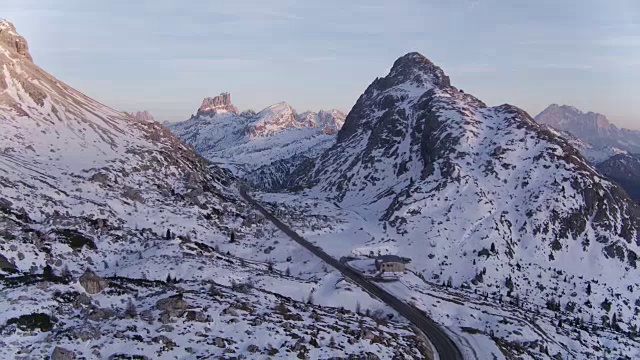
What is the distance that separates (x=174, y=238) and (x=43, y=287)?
63604 millimetres

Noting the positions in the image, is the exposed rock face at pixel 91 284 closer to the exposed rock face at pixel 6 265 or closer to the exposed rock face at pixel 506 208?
the exposed rock face at pixel 6 265

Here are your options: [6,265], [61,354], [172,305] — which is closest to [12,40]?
[6,265]

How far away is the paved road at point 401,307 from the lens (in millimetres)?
66312

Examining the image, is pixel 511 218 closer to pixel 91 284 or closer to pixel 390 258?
pixel 390 258

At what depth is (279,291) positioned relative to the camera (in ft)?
280

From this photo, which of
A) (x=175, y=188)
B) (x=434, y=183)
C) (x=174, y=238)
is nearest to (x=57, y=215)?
(x=174, y=238)

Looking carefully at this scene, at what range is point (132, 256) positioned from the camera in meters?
97.8

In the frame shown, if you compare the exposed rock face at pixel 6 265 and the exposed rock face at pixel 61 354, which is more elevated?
the exposed rock face at pixel 61 354

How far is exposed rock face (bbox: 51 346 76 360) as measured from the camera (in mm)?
38469

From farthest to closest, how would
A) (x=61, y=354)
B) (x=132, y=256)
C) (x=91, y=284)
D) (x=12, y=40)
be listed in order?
(x=12, y=40)
(x=132, y=256)
(x=91, y=284)
(x=61, y=354)

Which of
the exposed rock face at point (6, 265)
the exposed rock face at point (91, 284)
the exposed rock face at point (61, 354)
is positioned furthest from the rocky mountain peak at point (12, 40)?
the exposed rock face at point (61, 354)

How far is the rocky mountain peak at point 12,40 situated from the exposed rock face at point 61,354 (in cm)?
16081

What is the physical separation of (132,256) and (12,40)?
378ft

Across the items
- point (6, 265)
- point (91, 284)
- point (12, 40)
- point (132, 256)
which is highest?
point (12, 40)
